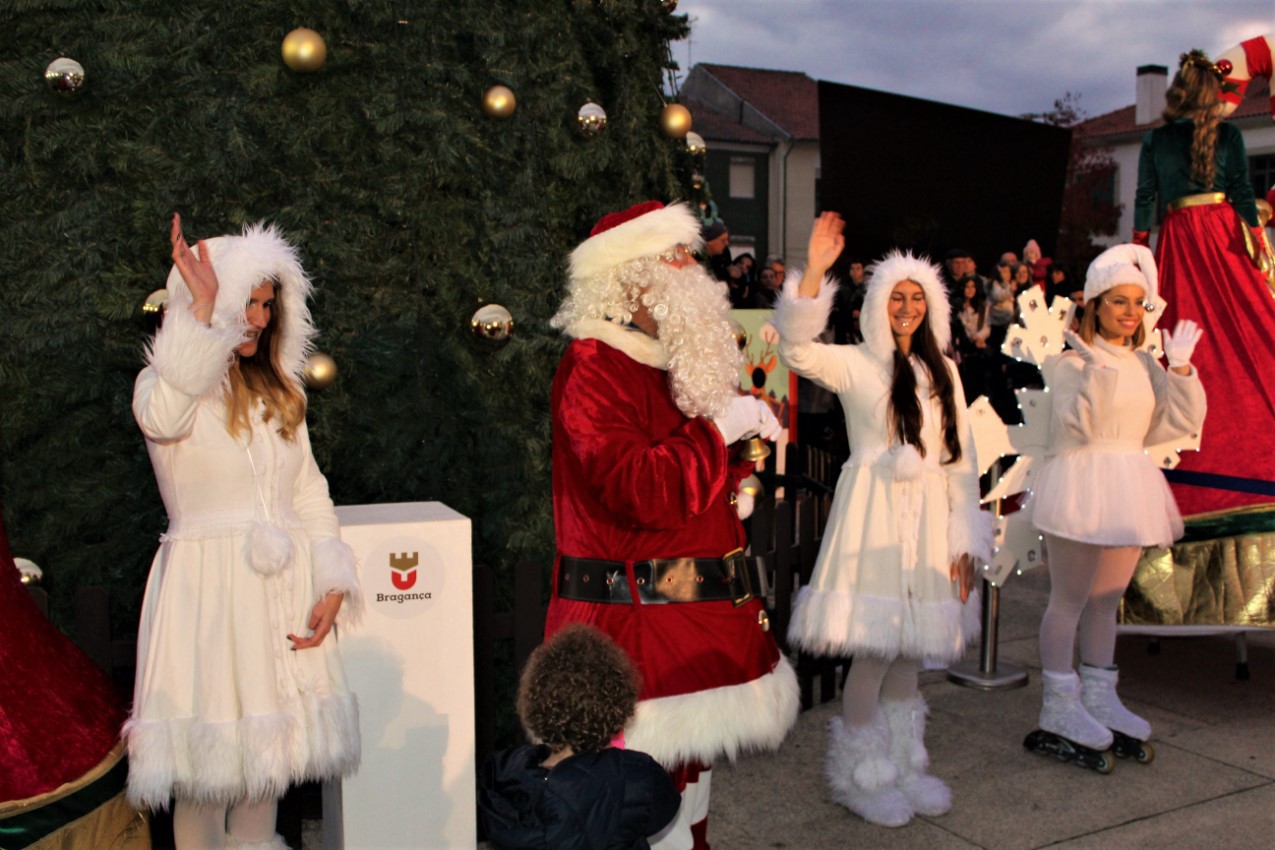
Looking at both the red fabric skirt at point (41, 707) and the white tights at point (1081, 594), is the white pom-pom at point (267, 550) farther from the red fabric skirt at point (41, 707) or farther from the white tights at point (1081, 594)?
the white tights at point (1081, 594)

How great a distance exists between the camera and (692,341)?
3.38 m

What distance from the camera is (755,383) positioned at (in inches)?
341

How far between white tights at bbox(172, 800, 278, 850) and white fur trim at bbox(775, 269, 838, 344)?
248 cm

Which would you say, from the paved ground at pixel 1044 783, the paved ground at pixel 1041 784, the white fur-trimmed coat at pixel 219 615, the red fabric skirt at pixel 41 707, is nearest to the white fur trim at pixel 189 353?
the white fur-trimmed coat at pixel 219 615

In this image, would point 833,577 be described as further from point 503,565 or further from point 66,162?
point 66,162

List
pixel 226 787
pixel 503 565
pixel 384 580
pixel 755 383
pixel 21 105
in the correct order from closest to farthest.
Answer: pixel 226 787 < pixel 384 580 < pixel 21 105 < pixel 503 565 < pixel 755 383

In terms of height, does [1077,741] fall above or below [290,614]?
below

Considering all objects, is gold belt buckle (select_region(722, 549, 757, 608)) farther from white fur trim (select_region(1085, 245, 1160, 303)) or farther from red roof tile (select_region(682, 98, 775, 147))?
red roof tile (select_region(682, 98, 775, 147))

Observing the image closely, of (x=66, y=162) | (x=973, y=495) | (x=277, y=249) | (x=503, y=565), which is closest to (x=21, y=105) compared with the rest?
(x=66, y=162)

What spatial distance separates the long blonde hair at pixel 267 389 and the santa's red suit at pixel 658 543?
0.80m

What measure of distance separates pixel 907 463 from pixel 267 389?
2.41 m

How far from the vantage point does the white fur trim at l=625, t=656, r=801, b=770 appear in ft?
11.2

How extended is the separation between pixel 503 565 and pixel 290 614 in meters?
1.81

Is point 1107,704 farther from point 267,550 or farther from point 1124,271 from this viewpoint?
point 267,550
